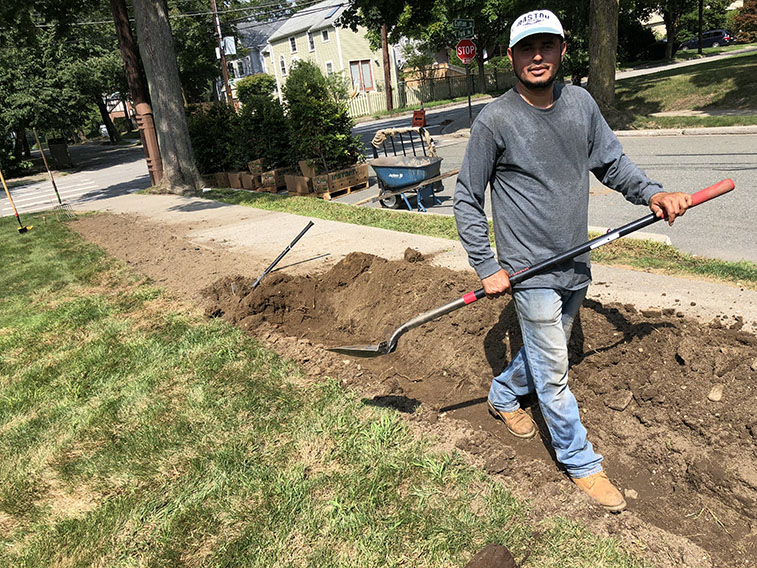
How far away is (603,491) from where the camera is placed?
251cm

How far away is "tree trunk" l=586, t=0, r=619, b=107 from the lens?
1396 centimetres

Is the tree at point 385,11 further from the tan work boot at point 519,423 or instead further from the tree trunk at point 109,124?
the tree trunk at point 109,124

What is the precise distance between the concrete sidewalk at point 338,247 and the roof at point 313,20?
31524mm

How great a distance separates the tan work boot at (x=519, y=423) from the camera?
10.1ft

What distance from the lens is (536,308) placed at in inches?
101

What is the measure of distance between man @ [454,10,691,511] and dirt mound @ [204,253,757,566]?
27 centimetres

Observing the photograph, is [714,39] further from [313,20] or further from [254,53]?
[254,53]

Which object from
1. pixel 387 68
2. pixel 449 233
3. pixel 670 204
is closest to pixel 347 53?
pixel 387 68

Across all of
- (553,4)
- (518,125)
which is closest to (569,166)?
(518,125)

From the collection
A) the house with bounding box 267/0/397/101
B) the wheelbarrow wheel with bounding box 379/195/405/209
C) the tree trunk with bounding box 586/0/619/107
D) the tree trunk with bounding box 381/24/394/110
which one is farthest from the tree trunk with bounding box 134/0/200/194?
the house with bounding box 267/0/397/101

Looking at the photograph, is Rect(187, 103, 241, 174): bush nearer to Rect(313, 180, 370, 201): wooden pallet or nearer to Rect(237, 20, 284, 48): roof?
Rect(313, 180, 370, 201): wooden pallet

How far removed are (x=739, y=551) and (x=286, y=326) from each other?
145 inches

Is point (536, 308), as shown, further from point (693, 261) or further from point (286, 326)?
point (693, 261)

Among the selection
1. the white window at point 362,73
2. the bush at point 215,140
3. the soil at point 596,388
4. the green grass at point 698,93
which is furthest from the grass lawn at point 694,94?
the white window at point 362,73
